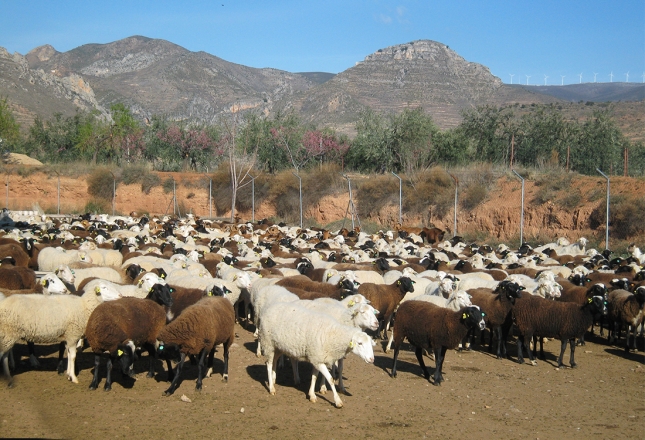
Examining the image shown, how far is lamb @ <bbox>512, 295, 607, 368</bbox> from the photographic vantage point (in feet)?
38.9

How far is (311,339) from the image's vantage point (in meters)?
8.90

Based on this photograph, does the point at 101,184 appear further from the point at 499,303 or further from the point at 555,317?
the point at 555,317

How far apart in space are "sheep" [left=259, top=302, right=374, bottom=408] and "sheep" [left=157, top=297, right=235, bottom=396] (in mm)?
653

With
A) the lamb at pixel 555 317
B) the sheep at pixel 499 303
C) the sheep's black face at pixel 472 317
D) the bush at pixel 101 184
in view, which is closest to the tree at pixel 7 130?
the bush at pixel 101 184

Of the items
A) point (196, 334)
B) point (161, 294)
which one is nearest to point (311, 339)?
point (196, 334)

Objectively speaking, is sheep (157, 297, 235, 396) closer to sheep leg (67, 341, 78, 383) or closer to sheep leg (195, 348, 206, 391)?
sheep leg (195, 348, 206, 391)

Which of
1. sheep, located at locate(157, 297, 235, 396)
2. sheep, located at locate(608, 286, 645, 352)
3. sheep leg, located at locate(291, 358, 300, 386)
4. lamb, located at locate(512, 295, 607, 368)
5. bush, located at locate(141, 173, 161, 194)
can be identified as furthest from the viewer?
bush, located at locate(141, 173, 161, 194)

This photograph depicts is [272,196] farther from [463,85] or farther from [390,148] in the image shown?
[463,85]

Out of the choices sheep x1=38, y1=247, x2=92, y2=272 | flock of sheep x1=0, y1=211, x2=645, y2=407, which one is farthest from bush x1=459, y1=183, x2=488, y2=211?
sheep x1=38, y1=247, x2=92, y2=272

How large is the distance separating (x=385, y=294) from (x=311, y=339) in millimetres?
3924

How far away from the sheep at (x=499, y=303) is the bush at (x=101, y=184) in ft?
141

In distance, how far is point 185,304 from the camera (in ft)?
36.1

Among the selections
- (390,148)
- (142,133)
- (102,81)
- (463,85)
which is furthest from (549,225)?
(102,81)

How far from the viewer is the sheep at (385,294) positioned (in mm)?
12359
